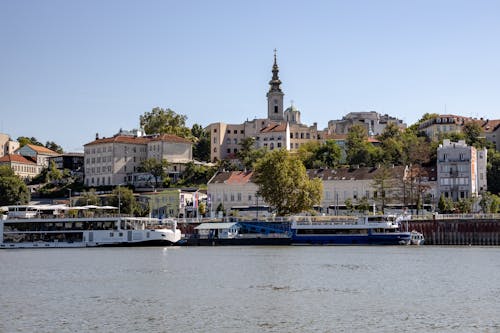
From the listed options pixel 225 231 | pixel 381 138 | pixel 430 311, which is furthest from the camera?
pixel 381 138

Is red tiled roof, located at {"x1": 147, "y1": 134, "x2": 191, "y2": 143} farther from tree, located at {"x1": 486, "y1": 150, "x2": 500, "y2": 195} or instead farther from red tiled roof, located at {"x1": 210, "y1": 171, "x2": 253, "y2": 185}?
tree, located at {"x1": 486, "y1": 150, "x2": 500, "y2": 195}

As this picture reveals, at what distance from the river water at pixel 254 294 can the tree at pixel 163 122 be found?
10292cm

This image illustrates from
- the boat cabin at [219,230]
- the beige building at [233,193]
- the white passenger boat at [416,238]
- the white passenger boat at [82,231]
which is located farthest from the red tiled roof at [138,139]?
the white passenger boat at [416,238]

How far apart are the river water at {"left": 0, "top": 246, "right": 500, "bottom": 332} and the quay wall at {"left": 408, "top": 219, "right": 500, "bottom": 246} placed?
24.4 meters

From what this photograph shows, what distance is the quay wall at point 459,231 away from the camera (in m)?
93.3

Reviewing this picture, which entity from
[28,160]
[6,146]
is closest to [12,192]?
[28,160]

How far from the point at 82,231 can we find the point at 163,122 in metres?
80.6

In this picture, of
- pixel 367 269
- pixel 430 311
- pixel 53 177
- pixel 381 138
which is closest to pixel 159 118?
pixel 53 177

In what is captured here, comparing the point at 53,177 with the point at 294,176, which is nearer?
the point at 294,176

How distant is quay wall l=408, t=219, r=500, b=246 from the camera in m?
93.3

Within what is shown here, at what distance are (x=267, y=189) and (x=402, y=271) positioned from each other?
50.4 metres

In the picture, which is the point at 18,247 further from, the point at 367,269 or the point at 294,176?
the point at 367,269

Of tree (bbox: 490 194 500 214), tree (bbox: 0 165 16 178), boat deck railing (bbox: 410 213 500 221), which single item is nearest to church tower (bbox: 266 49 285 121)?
tree (bbox: 0 165 16 178)

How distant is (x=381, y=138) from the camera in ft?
509
